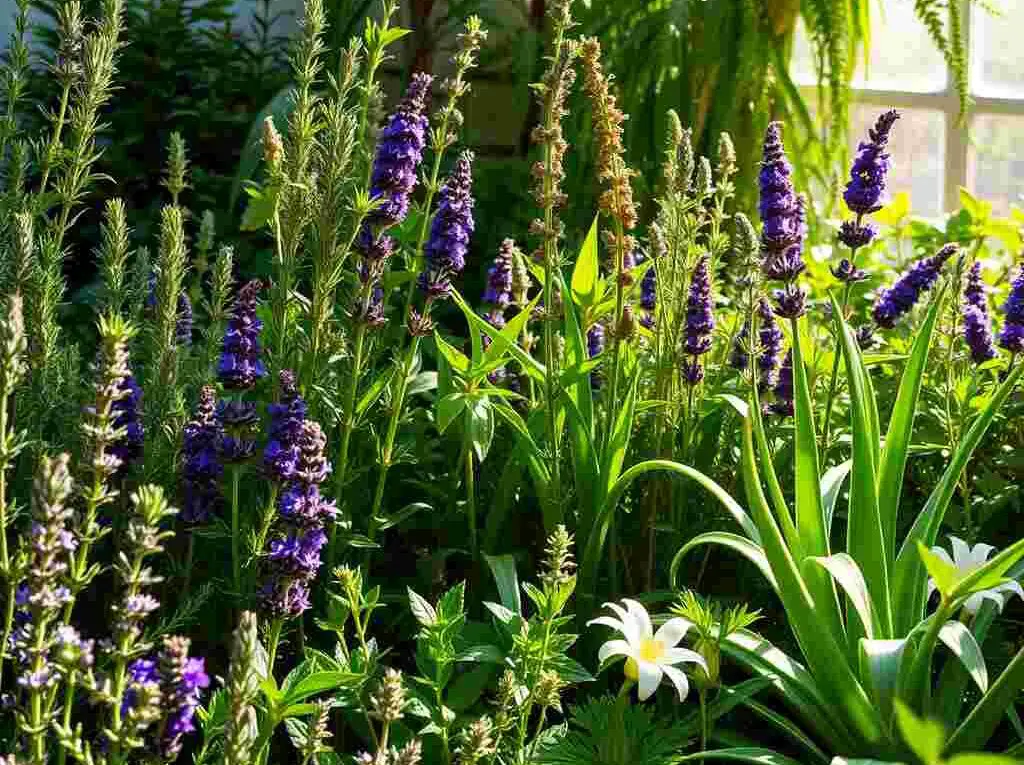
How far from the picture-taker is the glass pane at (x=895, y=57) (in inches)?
149

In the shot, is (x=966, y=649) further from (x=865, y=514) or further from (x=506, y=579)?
(x=506, y=579)

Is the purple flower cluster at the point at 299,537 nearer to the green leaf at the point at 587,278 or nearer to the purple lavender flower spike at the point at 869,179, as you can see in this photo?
the green leaf at the point at 587,278

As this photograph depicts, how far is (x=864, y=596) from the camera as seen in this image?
126 cm

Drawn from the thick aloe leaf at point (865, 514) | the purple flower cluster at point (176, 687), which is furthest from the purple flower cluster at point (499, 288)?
the purple flower cluster at point (176, 687)

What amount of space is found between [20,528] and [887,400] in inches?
44.7

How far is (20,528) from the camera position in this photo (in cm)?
152

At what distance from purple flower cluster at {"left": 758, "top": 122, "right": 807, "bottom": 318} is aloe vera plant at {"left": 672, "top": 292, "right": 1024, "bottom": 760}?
9 cm

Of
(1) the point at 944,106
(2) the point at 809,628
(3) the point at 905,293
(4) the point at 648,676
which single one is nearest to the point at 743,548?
(2) the point at 809,628

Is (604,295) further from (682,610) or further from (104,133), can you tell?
(104,133)

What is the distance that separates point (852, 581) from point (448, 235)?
570 millimetres

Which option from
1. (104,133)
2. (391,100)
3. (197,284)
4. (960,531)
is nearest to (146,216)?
(104,133)

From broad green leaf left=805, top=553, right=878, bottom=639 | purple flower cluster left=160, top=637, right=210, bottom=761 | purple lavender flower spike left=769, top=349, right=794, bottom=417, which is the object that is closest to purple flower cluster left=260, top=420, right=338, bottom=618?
purple flower cluster left=160, top=637, right=210, bottom=761

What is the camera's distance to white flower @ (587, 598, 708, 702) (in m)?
1.17

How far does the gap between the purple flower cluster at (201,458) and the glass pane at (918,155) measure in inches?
111
